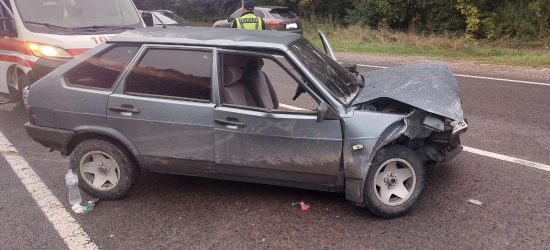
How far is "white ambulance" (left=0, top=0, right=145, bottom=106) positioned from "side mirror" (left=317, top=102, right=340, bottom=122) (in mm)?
4746

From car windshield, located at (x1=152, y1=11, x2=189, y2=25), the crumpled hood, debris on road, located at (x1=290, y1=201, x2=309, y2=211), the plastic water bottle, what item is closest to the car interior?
the crumpled hood

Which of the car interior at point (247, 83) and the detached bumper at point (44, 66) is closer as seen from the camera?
the car interior at point (247, 83)

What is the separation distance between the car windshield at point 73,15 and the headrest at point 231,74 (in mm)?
4115

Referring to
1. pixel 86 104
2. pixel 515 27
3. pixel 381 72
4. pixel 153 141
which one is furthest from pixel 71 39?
pixel 515 27

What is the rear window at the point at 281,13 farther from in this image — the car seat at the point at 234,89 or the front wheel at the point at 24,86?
the car seat at the point at 234,89

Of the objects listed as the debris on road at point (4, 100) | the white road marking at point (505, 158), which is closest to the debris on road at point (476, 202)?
the white road marking at point (505, 158)

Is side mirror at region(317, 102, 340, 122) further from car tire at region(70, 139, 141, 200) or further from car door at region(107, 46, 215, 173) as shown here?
car tire at region(70, 139, 141, 200)

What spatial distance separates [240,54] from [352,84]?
1189 millimetres

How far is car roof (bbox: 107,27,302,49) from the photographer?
14.2 ft

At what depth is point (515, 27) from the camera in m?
18.3

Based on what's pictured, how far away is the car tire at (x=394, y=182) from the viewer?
4051mm

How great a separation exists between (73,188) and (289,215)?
6.73ft

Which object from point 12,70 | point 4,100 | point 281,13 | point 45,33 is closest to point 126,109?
point 45,33

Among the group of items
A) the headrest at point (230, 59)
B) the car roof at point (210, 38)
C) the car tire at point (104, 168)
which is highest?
the car roof at point (210, 38)
